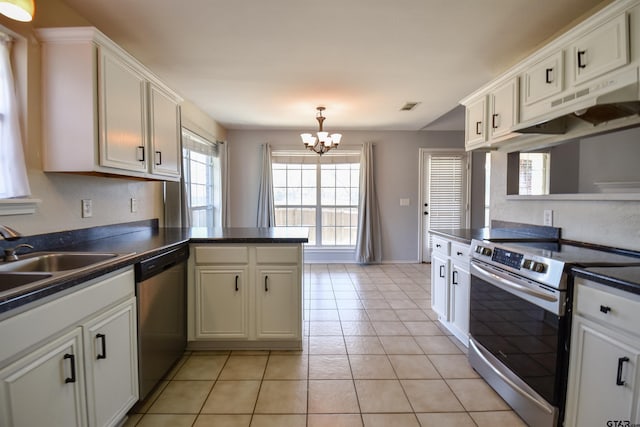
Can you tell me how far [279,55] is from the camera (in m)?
2.61

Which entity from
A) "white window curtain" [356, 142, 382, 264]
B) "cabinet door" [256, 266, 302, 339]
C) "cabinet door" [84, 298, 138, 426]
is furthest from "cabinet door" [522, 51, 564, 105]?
"white window curtain" [356, 142, 382, 264]

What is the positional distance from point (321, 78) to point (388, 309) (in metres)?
2.47

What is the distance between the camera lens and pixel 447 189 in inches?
222

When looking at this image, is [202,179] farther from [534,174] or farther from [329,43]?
[534,174]

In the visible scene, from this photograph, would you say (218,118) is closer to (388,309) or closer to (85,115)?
(85,115)

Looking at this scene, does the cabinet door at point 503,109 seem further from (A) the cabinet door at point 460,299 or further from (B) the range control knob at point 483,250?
(A) the cabinet door at point 460,299

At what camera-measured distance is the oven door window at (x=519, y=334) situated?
154cm

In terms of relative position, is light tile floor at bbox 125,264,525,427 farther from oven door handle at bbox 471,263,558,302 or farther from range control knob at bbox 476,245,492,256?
range control knob at bbox 476,245,492,256

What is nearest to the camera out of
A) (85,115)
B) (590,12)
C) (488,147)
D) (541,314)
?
(541,314)

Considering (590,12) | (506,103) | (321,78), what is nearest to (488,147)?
(506,103)

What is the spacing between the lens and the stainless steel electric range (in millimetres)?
1491

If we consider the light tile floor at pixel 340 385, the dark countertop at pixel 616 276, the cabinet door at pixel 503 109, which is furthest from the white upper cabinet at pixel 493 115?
the light tile floor at pixel 340 385

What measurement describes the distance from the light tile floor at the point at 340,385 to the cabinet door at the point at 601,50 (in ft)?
6.40

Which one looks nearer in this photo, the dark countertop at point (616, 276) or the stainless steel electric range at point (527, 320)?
the dark countertop at point (616, 276)
